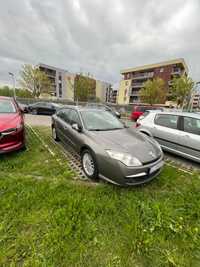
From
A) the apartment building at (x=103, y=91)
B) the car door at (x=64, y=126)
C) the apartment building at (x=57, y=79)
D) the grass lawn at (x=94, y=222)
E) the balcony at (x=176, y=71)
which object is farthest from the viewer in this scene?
the apartment building at (x=103, y=91)

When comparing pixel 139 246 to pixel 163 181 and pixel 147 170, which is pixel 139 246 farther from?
pixel 163 181

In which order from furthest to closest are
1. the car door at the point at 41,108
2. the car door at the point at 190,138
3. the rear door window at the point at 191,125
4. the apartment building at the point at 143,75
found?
the apartment building at the point at 143,75, the car door at the point at 41,108, the rear door window at the point at 191,125, the car door at the point at 190,138

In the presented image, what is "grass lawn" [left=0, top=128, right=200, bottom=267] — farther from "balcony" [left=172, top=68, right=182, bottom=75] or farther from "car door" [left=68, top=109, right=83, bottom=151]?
"balcony" [left=172, top=68, right=182, bottom=75]

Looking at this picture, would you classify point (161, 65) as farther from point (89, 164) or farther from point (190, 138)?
point (89, 164)

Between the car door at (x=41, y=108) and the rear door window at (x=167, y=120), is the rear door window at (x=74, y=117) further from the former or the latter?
the car door at (x=41, y=108)

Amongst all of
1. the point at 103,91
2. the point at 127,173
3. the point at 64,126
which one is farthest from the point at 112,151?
the point at 103,91

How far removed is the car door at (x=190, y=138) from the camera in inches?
155

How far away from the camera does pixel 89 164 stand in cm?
319

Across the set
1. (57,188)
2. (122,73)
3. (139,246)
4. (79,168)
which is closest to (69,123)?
(79,168)

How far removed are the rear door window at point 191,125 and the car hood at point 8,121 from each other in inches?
186

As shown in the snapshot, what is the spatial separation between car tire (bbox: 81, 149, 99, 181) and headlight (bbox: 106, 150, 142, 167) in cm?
46

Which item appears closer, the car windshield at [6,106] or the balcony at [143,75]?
the car windshield at [6,106]

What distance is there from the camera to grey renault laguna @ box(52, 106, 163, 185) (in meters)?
2.59

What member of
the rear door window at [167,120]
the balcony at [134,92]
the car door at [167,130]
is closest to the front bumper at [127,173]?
the car door at [167,130]
